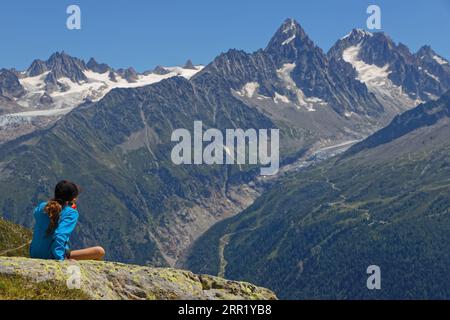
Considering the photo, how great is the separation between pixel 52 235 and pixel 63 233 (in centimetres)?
49

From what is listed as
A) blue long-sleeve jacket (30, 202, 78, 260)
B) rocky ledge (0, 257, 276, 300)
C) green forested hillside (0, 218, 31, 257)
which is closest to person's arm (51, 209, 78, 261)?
blue long-sleeve jacket (30, 202, 78, 260)

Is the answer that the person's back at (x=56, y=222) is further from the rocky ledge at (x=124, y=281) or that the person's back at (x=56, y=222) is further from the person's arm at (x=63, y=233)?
the rocky ledge at (x=124, y=281)

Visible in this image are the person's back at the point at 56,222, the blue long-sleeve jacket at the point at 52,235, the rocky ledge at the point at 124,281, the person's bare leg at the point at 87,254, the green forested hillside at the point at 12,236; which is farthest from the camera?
the green forested hillside at the point at 12,236

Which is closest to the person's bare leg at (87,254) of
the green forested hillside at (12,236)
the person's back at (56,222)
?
the person's back at (56,222)

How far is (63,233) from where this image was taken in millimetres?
22641

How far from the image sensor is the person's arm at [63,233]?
890 inches

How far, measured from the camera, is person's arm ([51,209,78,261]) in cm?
2261

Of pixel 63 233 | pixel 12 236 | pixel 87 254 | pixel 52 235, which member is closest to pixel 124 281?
pixel 87 254

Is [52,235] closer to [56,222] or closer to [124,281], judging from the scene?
[56,222]

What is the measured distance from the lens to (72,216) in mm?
22844

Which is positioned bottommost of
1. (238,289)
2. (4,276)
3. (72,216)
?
(238,289)
